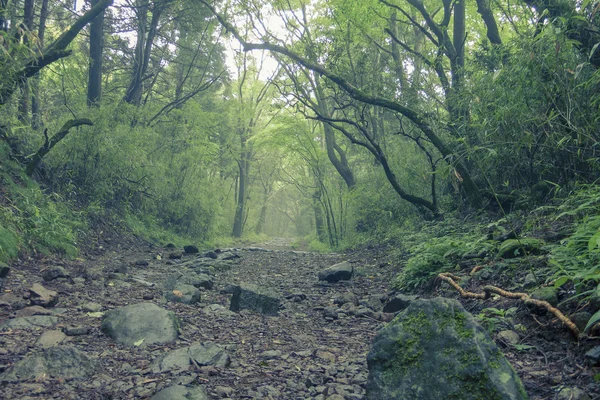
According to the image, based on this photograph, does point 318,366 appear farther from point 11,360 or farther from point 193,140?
point 193,140

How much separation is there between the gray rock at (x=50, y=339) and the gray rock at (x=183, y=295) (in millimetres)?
1513

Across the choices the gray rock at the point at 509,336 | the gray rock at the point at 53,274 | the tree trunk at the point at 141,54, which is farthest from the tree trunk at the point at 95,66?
the gray rock at the point at 509,336

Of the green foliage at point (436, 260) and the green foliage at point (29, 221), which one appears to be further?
the green foliage at point (29, 221)

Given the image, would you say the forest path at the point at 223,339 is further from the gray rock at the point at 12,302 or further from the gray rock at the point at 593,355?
the gray rock at the point at 593,355

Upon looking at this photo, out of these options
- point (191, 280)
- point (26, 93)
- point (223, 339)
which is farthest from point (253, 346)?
point (26, 93)

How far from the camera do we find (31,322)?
3.53 m

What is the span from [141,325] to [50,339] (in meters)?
0.66

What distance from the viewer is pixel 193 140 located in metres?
15.3

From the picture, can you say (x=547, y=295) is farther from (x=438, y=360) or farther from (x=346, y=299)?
(x=346, y=299)

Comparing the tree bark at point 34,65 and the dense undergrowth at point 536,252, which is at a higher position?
the tree bark at point 34,65

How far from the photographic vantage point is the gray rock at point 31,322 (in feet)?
11.1

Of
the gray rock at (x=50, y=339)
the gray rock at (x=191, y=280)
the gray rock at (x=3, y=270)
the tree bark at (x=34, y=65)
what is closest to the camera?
the gray rock at (x=50, y=339)

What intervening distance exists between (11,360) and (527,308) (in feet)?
11.6

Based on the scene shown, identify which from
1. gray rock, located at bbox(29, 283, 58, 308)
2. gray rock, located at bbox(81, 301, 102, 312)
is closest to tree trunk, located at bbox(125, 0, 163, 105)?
gray rock, located at bbox(29, 283, 58, 308)
